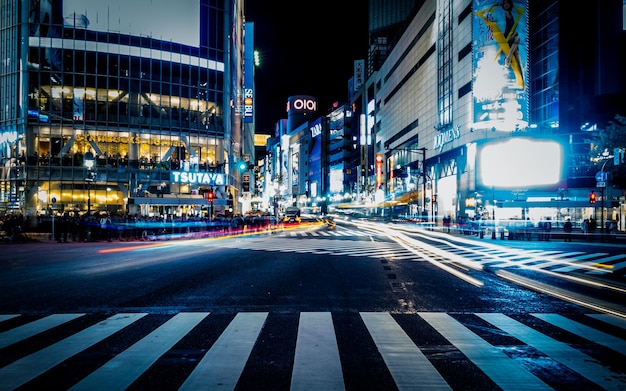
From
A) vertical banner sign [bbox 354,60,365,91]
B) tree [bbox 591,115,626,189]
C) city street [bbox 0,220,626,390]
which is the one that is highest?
vertical banner sign [bbox 354,60,365,91]

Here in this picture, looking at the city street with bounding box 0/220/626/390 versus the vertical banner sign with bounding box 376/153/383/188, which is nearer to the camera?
the city street with bounding box 0/220/626/390

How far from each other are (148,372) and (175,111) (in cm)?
5499

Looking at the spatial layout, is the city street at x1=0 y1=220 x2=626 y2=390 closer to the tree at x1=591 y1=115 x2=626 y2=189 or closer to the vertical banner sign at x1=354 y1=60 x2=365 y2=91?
the tree at x1=591 y1=115 x2=626 y2=189

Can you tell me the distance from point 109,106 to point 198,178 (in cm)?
1315

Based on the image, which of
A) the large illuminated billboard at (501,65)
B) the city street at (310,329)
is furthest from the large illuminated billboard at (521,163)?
the city street at (310,329)

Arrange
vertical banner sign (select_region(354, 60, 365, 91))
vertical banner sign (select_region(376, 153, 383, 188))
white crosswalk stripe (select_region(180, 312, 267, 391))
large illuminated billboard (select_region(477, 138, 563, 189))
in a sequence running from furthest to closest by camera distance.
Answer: vertical banner sign (select_region(354, 60, 365, 91))
vertical banner sign (select_region(376, 153, 383, 188))
large illuminated billboard (select_region(477, 138, 563, 189))
white crosswalk stripe (select_region(180, 312, 267, 391))

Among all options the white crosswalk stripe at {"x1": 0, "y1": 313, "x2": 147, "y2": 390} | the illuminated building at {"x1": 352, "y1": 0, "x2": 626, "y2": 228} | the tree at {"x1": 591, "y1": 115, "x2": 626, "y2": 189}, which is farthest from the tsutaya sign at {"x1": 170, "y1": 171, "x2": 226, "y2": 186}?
the white crosswalk stripe at {"x1": 0, "y1": 313, "x2": 147, "y2": 390}

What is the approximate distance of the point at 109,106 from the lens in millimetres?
52469

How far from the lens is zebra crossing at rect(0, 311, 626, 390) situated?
4.78 meters

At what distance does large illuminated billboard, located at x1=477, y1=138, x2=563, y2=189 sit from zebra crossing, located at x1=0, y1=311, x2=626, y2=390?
2002 inches

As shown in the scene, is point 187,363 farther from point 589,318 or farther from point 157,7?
point 157,7

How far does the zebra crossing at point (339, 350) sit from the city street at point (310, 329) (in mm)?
23

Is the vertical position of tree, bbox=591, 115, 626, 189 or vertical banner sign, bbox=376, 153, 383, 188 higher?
vertical banner sign, bbox=376, 153, 383, 188

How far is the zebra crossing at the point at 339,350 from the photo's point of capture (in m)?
4.78
